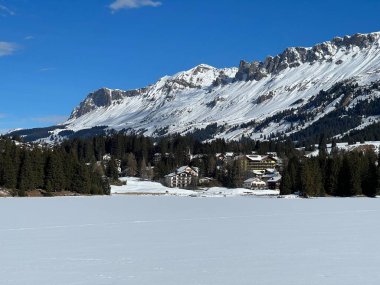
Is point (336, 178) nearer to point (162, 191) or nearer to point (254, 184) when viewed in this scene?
point (162, 191)

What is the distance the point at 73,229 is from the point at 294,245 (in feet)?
55.7

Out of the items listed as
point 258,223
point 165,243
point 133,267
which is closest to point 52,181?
point 258,223

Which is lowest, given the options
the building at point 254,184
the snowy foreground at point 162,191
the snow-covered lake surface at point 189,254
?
the snow-covered lake surface at point 189,254

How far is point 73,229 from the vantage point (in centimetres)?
3875

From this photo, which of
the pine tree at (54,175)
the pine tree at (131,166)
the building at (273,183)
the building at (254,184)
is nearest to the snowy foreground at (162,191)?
the pine tree at (131,166)

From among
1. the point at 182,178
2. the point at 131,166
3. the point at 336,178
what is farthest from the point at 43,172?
the point at 131,166

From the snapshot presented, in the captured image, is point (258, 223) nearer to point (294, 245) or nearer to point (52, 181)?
point (294, 245)

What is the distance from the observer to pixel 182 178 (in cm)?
18462

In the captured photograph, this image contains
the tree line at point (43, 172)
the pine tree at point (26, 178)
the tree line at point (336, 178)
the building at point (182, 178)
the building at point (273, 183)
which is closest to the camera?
the pine tree at point (26, 178)

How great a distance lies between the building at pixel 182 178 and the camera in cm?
17814

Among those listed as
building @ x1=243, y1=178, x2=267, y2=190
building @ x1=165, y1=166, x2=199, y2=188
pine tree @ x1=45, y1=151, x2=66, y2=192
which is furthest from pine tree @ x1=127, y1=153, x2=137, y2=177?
pine tree @ x1=45, y1=151, x2=66, y2=192

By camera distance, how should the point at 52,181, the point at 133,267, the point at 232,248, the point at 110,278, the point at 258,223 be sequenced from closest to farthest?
1. the point at 110,278
2. the point at 133,267
3. the point at 232,248
4. the point at 258,223
5. the point at 52,181

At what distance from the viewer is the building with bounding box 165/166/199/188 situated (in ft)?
584

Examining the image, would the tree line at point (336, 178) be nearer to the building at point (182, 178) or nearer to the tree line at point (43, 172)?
the tree line at point (43, 172)
